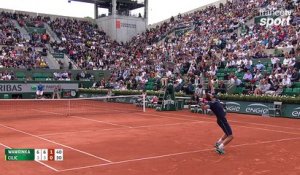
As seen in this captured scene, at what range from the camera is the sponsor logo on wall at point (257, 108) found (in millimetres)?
23312

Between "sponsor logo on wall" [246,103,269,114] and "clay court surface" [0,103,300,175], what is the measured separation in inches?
142

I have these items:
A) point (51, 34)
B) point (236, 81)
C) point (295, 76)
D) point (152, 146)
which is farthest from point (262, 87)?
point (51, 34)

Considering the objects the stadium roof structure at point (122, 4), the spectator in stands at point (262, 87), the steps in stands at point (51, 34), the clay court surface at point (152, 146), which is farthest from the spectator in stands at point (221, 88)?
the stadium roof structure at point (122, 4)

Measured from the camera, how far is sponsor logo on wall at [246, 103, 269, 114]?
2331 centimetres

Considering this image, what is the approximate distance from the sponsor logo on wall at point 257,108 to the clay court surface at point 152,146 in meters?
3.60

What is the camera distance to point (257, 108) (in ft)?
78.2

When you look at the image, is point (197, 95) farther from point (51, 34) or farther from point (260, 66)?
point (51, 34)

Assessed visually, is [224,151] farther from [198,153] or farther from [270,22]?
[270,22]

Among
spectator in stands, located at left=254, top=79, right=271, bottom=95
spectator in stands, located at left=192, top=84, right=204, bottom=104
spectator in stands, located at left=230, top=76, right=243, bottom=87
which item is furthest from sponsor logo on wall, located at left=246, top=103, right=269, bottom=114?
spectator in stands, located at left=192, top=84, right=204, bottom=104

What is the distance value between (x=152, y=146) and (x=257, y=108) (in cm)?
1328

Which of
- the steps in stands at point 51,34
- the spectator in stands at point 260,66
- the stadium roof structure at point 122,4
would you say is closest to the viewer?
the spectator in stands at point 260,66

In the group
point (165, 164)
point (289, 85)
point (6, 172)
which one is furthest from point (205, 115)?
point (6, 172)

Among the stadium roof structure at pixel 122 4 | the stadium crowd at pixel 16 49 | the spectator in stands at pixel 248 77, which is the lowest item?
the spectator in stands at pixel 248 77

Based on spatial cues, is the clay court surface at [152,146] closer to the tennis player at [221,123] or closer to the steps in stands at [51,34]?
the tennis player at [221,123]
